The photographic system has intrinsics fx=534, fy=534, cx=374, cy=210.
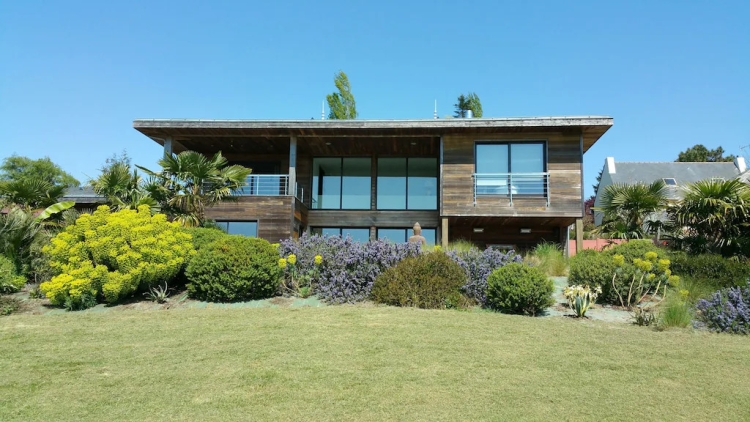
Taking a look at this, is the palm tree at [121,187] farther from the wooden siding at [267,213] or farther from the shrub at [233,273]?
the wooden siding at [267,213]

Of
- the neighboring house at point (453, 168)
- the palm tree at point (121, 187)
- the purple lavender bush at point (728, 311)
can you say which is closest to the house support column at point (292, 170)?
the neighboring house at point (453, 168)

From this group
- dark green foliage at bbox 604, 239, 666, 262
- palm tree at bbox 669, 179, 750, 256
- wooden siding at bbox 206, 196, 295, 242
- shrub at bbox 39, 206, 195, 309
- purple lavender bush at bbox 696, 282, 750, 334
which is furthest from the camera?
wooden siding at bbox 206, 196, 295, 242

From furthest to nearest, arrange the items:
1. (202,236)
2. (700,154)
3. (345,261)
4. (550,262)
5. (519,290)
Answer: (700,154)
(550,262)
(202,236)
(345,261)
(519,290)

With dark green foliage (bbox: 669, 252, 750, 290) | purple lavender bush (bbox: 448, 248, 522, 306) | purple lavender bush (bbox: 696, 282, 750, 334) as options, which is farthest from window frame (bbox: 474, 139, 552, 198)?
purple lavender bush (bbox: 696, 282, 750, 334)

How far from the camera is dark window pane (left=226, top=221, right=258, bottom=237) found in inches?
704

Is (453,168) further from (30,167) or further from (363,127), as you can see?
(30,167)

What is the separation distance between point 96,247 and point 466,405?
8.31 meters

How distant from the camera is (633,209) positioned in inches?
581

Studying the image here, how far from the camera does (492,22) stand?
15789 millimetres

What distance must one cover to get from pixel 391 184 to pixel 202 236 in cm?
968

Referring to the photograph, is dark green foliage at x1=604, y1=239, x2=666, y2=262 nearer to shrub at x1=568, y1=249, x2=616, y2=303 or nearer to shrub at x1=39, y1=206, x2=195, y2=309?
shrub at x1=568, y1=249, x2=616, y2=303

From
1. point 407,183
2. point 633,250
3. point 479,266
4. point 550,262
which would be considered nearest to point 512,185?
point 550,262

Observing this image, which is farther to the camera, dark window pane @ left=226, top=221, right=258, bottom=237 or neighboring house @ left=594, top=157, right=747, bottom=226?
neighboring house @ left=594, top=157, right=747, bottom=226

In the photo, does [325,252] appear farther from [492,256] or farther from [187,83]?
[187,83]
